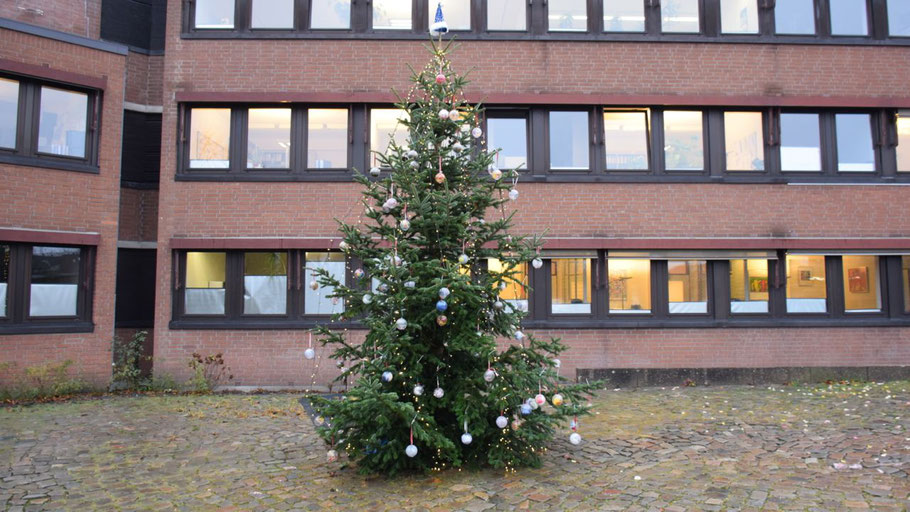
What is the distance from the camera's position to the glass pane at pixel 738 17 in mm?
13570

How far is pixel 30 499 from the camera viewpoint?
5.68m

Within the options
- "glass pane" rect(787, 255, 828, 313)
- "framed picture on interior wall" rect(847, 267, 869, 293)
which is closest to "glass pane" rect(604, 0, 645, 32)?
"glass pane" rect(787, 255, 828, 313)

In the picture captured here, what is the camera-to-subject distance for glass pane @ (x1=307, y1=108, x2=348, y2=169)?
13195 millimetres

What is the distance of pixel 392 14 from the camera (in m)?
13.4

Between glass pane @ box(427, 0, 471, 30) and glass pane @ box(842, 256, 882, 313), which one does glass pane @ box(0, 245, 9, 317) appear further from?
glass pane @ box(842, 256, 882, 313)

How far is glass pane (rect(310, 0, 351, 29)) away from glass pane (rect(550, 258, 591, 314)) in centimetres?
679

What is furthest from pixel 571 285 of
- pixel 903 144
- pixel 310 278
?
pixel 903 144

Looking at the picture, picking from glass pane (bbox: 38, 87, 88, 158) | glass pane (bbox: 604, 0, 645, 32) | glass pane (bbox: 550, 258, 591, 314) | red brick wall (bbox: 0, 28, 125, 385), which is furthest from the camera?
glass pane (bbox: 604, 0, 645, 32)

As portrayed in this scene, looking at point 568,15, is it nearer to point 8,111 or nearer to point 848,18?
point 848,18

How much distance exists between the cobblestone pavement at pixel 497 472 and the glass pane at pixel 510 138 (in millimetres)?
5785

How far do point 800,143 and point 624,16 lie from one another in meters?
4.71

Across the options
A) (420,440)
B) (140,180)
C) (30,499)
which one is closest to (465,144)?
(420,440)

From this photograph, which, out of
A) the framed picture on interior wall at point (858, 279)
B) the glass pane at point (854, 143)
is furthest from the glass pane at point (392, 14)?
the framed picture on interior wall at point (858, 279)

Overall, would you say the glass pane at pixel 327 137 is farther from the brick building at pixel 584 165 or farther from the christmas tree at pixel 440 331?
the christmas tree at pixel 440 331
